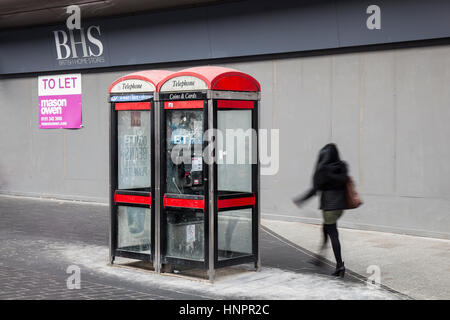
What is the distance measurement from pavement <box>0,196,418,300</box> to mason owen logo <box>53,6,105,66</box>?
553 cm

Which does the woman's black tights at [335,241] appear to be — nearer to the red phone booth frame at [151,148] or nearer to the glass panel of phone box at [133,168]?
the red phone booth frame at [151,148]

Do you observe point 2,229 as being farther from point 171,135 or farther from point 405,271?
point 405,271

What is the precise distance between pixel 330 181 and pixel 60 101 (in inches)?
416

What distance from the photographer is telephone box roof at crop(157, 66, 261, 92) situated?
773 cm

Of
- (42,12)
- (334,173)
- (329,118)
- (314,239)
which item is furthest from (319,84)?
(42,12)

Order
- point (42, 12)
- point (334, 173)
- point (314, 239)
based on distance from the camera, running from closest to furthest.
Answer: point (334, 173) < point (314, 239) < point (42, 12)

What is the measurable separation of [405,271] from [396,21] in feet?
14.9

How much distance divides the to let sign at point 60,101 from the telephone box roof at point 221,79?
8.89 meters

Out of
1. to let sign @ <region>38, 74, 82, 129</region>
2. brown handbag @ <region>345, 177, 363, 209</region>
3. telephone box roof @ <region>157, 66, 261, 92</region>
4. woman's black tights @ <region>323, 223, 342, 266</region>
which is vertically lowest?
woman's black tights @ <region>323, 223, 342, 266</region>

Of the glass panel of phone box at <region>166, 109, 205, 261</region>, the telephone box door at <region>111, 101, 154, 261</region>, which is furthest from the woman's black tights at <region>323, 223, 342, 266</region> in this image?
the telephone box door at <region>111, 101, 154, 261</region>

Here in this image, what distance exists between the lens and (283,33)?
40.8 ft

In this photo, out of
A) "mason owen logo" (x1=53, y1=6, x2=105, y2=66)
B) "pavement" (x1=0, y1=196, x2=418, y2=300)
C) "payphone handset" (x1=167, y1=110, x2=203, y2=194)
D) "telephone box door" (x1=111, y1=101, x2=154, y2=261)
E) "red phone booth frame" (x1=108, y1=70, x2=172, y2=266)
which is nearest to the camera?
"pavement" (x1=0, y1=196, x2=418, y2=300)

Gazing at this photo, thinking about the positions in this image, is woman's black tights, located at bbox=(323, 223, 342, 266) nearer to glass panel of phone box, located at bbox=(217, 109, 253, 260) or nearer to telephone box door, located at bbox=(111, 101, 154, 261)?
glass panel of phone box, located at bbox=(217, 109, 253, 260)
